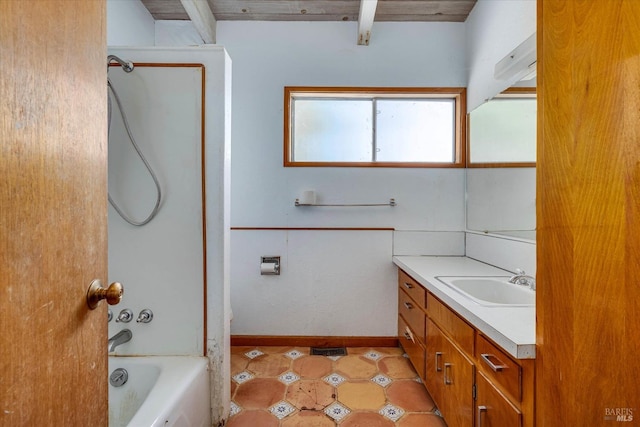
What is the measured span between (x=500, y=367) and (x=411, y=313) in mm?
1149

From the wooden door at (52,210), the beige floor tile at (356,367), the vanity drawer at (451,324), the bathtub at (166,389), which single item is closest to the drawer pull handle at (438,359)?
the vanity drawer at (451,324)

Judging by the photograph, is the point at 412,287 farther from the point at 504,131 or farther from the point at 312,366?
the point at 504,131

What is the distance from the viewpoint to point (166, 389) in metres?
1.33

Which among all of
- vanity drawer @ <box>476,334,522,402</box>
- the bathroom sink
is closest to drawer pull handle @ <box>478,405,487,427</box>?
vanity drawer @ <box>476,334,522,402</box>

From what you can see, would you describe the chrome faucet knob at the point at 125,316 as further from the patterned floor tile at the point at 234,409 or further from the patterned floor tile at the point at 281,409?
the patterned floor tile at the point at 281,409

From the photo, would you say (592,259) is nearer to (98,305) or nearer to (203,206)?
(98,305)

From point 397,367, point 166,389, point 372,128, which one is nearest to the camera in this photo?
point 166,389

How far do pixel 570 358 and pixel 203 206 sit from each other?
5.10ft

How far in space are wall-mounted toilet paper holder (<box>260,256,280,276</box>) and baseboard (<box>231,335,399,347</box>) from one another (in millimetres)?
554

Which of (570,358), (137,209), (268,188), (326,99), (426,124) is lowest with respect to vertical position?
(570,358)

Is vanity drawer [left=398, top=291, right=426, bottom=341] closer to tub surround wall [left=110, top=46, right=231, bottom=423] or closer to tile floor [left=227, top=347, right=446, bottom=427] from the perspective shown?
tile floor [left=227, top=347, right=446, bottom=427]

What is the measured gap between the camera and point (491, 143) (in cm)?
223

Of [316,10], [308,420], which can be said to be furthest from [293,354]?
[316,10]

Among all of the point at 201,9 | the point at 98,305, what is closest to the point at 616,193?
the point at 98,305
